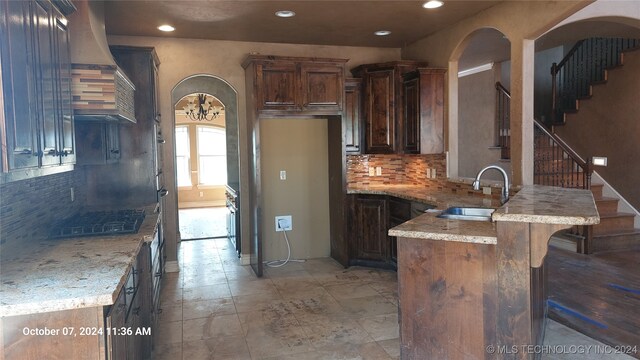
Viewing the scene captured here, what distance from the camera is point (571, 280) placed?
4.64m

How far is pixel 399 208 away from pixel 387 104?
3.97ft

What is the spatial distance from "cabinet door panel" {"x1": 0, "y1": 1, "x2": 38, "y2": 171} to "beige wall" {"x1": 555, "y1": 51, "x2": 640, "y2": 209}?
7237 millimetres

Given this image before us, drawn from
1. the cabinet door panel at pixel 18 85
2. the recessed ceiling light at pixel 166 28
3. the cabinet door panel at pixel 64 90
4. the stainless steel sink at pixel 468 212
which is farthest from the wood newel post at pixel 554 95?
the cabinet door panel at pixel 18 85

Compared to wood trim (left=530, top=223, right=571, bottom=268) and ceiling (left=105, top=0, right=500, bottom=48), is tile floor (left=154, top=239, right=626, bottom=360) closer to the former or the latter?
wood trim (left=530, top=223, right=571, bottom=268)

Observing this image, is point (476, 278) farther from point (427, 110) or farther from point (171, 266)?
point (171, 266)

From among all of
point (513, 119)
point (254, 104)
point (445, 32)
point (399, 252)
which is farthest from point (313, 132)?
point (399, 252)

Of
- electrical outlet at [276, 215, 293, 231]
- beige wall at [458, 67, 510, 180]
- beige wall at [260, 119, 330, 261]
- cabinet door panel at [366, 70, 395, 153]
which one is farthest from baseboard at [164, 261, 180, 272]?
beige wall at [458, 67, 510, 180]

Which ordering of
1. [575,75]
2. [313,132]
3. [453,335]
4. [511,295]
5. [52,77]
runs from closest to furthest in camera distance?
[52,77], [511,295], [453,335], [313,132], [575,75]

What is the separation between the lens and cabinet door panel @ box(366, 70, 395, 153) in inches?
207

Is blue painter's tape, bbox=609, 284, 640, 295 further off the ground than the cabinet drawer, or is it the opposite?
the cabinet drawer

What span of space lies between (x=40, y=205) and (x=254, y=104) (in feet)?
8.21

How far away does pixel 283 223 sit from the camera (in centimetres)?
565

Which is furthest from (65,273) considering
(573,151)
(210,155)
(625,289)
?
(210,155)

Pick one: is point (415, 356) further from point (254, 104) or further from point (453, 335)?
point (254, 104)
